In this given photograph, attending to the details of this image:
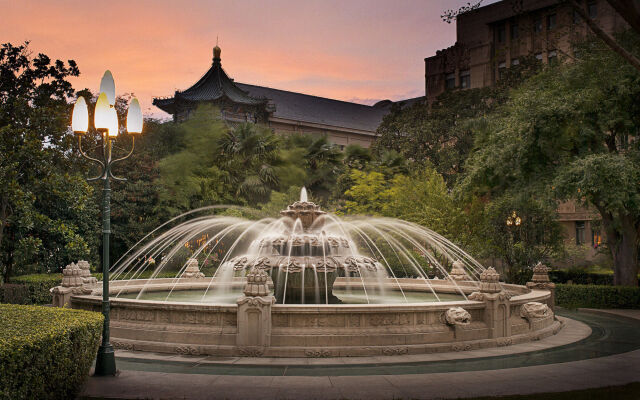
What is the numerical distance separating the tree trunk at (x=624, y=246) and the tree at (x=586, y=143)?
0.13 feet

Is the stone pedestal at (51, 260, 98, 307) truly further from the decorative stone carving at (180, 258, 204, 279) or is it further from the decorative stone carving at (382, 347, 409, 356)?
the decorative stone carving at (382, 347, 409, 356)

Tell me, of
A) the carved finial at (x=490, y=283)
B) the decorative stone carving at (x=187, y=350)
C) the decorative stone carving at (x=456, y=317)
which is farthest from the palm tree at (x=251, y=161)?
the decorative stone carving at (x=456, y=317)

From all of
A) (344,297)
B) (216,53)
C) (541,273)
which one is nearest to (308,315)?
(344,297)

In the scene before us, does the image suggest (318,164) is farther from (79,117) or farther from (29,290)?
(79,117)

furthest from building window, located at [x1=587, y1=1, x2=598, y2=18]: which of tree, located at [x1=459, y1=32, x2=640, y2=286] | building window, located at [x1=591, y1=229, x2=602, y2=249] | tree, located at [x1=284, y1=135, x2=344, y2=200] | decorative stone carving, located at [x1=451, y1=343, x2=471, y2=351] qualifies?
decorative stone carving, located at [x1=451, y1=343, x2=471, y2=351]

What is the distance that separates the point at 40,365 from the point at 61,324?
1.18 m

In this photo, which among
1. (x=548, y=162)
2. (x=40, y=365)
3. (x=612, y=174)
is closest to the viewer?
(x=40, y=365)

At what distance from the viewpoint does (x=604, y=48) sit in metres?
23.9

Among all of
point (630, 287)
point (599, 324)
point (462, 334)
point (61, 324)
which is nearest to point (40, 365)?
point (61, 324)

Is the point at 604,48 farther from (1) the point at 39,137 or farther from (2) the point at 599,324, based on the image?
(1) the point at 39,137

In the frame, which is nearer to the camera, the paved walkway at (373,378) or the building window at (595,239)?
the paved walkway at (373,378)

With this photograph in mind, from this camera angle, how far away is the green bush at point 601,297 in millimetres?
23016

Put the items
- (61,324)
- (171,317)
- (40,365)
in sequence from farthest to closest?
1. (171,317)
2. (61,324)
3. (40,365)

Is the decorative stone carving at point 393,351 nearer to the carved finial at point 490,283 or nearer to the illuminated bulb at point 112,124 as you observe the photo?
the carved finial at point 490,283
